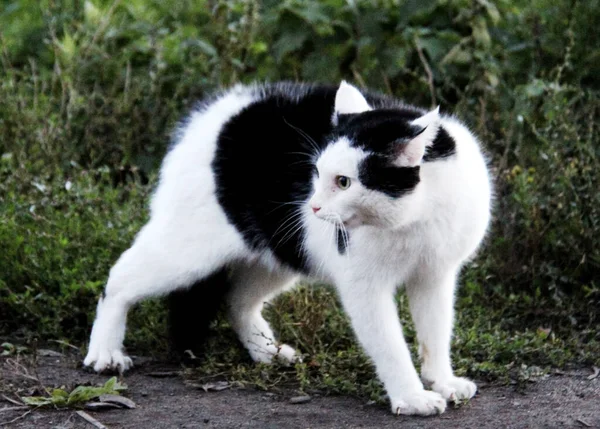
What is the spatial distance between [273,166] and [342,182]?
0.73 metres

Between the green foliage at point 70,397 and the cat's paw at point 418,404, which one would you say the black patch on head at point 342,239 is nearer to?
the cat's paw at point 418,404

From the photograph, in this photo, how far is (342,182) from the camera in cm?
348

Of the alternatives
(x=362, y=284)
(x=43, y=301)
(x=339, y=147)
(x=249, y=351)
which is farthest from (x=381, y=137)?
(x=43, y=301)

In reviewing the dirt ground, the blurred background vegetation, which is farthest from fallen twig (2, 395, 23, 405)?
the blurred background vegetation

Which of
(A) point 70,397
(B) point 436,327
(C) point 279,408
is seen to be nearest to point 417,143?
(B) point 436,327

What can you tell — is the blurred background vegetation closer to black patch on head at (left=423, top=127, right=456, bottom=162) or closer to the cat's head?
the cat's head

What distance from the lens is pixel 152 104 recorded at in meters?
6.70

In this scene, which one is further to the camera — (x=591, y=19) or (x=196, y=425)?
(x=591, y=19)

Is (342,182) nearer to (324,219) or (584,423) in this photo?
(324,219)

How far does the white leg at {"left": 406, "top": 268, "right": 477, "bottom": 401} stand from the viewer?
3.93 metres

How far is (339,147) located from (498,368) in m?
1.31

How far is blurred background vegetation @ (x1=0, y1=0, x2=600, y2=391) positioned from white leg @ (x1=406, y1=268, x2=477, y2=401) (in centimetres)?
29

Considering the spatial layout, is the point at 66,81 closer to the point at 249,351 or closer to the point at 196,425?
the point at 249,351

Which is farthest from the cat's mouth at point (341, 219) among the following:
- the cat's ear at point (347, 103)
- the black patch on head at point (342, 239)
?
the cat's ear at point (347, 103)
